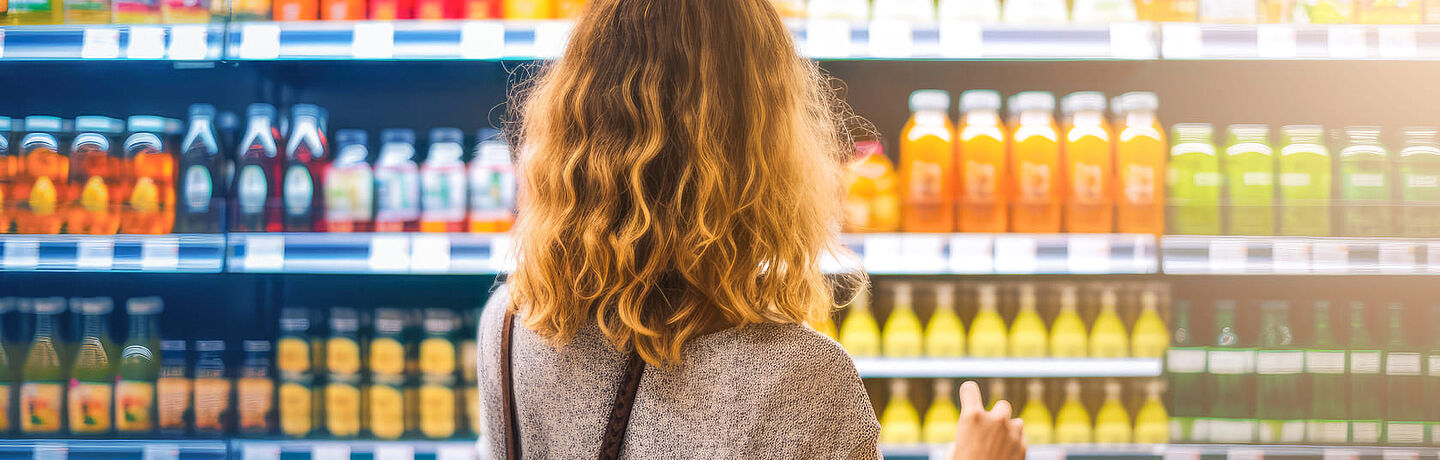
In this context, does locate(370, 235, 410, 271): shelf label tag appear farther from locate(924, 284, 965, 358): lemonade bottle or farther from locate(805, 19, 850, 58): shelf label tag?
locate(924, 284, 965, 358): lemonade bottle

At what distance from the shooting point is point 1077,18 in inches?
69.1

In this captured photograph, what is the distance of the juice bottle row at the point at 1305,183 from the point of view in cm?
176

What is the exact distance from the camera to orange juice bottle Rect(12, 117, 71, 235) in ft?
5.81

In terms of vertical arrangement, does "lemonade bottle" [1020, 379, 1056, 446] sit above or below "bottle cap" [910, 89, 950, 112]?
below

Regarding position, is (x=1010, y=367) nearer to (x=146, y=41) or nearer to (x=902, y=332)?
(x=902, y=332)

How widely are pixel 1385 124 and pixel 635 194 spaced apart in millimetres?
2144

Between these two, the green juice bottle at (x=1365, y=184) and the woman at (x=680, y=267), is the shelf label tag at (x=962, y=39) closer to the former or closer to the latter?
the green juice bottle at (x=1365, y=184)

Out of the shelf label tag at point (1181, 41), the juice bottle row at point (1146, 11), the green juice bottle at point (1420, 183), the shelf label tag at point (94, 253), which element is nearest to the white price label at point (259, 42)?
the shelf label tag at point (94, 253)

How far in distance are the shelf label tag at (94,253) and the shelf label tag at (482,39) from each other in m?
0.81

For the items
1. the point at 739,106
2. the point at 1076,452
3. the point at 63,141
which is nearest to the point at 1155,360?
the point at 1076,452

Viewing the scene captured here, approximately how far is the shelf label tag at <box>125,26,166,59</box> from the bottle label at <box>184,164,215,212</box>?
0.81 ft

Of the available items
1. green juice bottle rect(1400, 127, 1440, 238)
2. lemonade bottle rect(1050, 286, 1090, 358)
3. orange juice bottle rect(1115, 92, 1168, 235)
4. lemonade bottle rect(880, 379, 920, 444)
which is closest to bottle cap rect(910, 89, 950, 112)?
orange juice bottle rect(1115, 92, 1168, 235)

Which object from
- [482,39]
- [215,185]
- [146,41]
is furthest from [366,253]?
[146,41]

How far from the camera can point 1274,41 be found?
5.41ft
